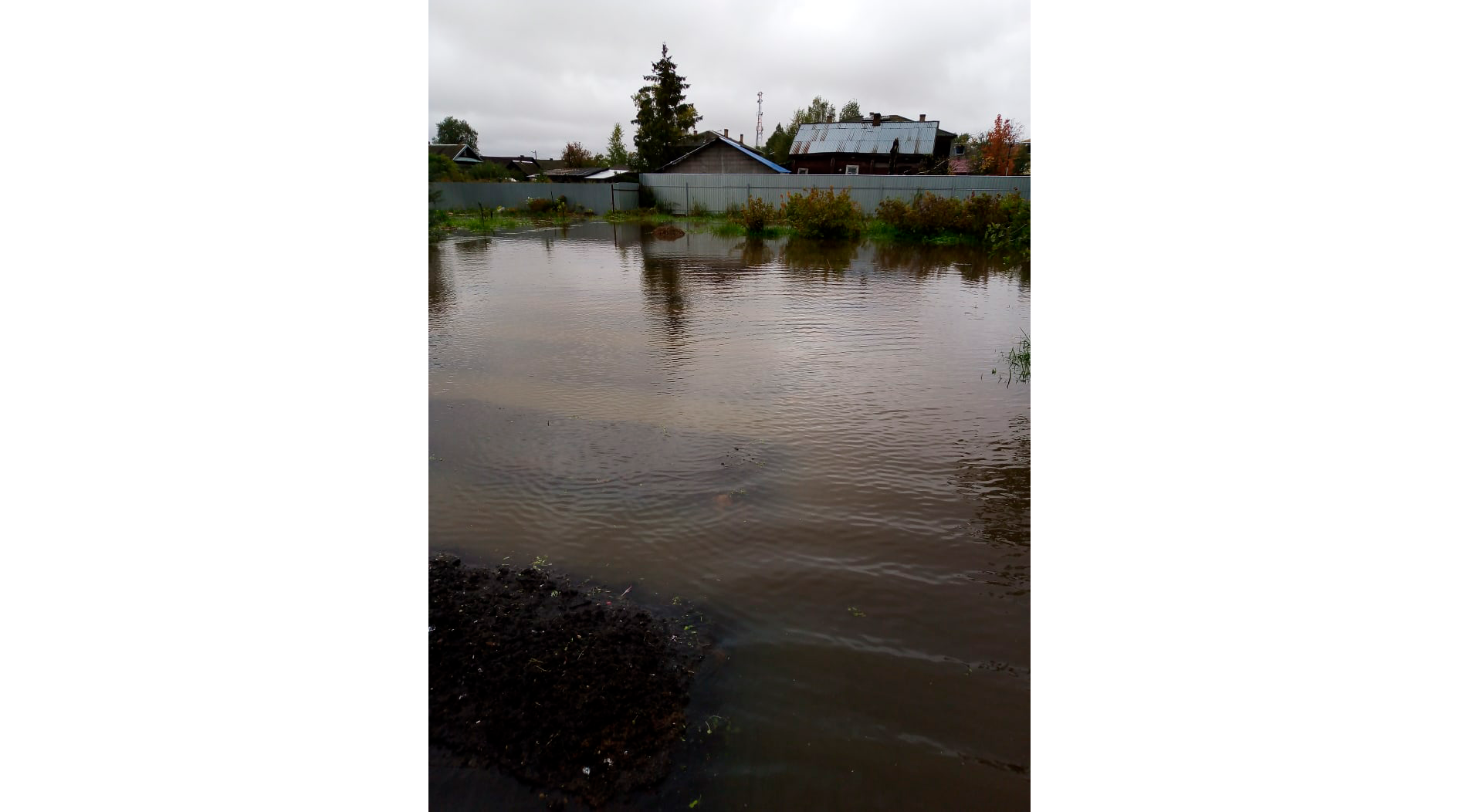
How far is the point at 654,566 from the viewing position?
3.99 meters

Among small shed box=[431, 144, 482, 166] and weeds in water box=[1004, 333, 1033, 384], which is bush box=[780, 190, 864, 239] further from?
small shed box=[431, 144, 482, 166]

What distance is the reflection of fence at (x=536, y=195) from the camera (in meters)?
27.4

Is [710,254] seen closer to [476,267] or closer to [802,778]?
[476,267]

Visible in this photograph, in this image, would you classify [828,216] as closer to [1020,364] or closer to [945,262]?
[945,262]

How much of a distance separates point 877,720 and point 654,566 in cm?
151

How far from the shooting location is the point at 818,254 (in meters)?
18.0

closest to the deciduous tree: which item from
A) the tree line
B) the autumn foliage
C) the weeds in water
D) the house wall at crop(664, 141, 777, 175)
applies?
the tree line

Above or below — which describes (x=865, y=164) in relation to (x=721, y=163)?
above

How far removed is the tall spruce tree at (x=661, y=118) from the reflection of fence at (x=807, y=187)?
31.8ft

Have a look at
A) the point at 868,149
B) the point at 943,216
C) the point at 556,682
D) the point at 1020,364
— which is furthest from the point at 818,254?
the point at 868,149

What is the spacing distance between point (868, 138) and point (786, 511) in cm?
3280

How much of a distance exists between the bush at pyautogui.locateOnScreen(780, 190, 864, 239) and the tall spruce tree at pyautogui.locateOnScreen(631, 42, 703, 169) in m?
20.0

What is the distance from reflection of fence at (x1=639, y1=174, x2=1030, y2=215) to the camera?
22.9m

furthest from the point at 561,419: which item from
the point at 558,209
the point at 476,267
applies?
the point at 558,209
